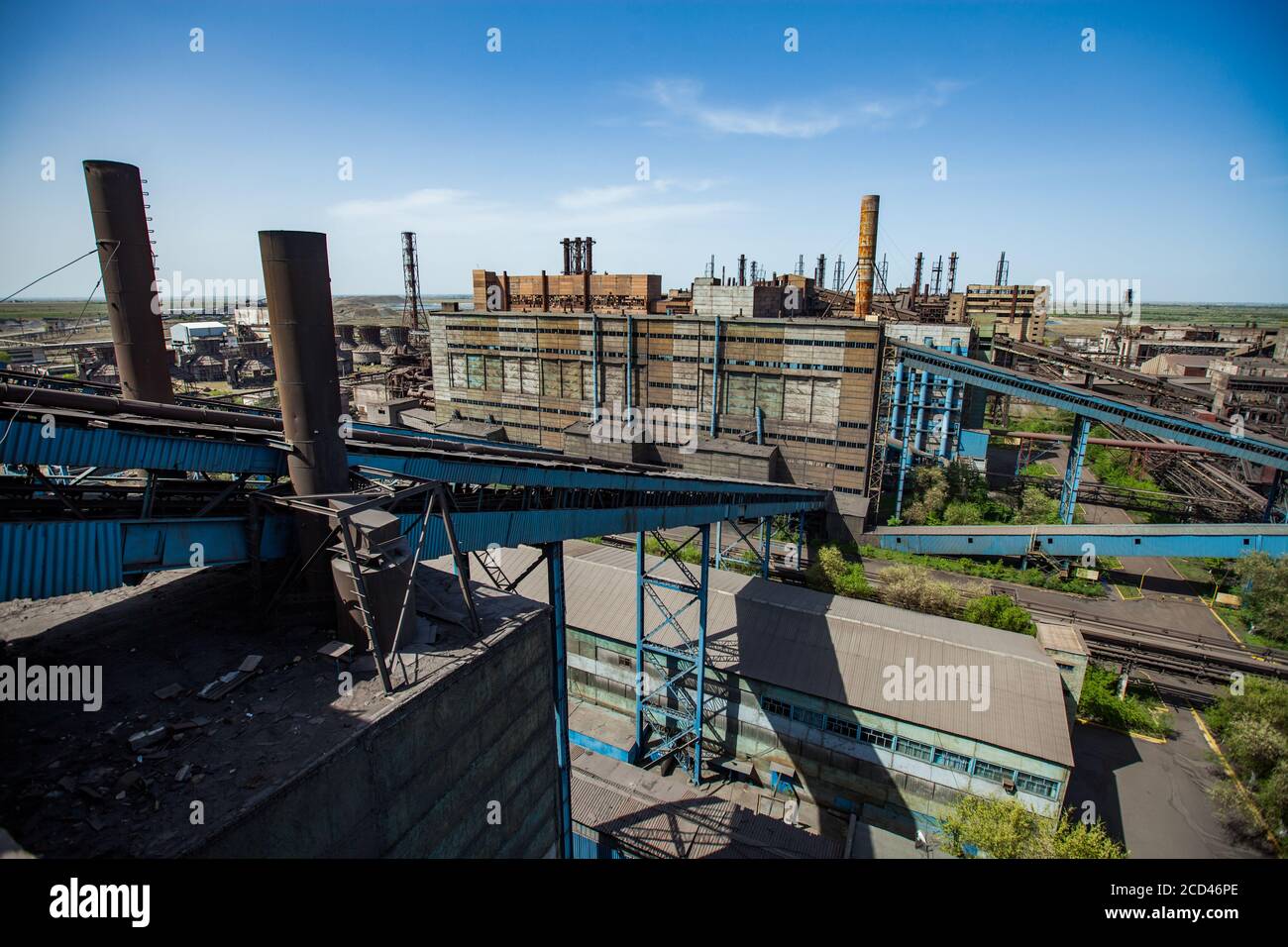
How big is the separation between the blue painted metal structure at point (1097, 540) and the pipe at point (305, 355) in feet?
94.2

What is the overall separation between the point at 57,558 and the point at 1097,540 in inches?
1345

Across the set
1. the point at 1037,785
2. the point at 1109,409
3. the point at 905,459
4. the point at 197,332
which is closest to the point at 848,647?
the point at 1037,785

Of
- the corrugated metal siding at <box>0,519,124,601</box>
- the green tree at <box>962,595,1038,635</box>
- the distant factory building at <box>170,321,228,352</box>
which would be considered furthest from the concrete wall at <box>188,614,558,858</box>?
the distant factory building at <box>170,321,228,352</box>

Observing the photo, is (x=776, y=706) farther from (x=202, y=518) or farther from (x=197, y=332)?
(x=197, y=332)

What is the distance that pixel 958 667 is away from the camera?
54.5 ft

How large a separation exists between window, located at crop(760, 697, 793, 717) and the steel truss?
1901 millimetres

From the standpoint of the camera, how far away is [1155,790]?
17609 mm

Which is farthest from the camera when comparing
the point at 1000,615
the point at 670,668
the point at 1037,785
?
the point at 1000,615

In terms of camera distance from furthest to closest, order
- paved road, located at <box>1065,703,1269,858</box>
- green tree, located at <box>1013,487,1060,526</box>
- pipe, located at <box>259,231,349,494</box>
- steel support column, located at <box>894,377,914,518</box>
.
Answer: steel support column, located at <box>894,377,914,518</box> < green tree, located at <box>1013,487,1060,526</box> < paved road, located at <box>1065,703,1269,858</box> < pipe, located at <box>259,231,349,494</box>

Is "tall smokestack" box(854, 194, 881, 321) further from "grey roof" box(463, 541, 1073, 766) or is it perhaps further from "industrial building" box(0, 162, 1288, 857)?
"grey roof" box(463, 541, 1073, 766)

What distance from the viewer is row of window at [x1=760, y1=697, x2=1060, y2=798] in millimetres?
15125
